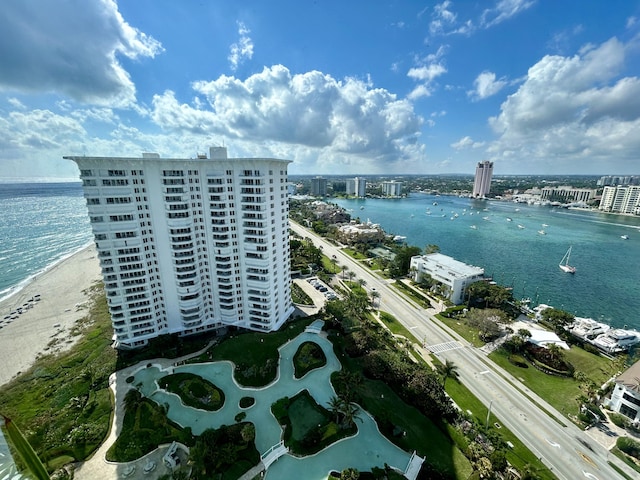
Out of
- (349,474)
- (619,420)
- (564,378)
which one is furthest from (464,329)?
(349,474)

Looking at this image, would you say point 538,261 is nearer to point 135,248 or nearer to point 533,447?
point 533,447

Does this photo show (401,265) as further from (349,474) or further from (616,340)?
(349,474)

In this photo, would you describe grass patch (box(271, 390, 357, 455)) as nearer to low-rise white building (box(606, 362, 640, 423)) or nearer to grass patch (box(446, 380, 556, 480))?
grass patch (box(446, 380, 556, 480))

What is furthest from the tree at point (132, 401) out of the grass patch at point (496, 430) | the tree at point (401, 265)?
the tree at point (401, 265)

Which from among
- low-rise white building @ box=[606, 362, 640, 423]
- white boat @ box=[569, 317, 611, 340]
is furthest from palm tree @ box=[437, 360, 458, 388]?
white boat @ box=[569, 317, 611, 340]

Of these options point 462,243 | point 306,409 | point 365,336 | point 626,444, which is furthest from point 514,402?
point 462,243

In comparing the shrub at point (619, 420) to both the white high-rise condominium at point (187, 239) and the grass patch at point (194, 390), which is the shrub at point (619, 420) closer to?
the white high-rise condominium at point (187, 239)
